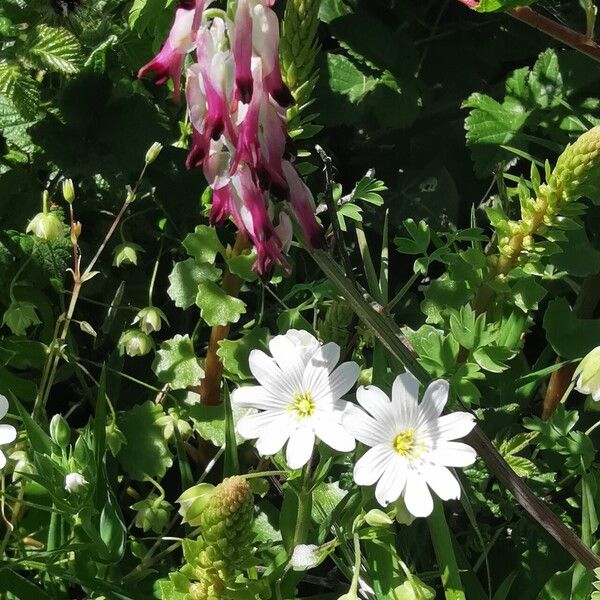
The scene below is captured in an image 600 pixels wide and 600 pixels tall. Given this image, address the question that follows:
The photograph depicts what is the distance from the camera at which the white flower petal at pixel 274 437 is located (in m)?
0.94

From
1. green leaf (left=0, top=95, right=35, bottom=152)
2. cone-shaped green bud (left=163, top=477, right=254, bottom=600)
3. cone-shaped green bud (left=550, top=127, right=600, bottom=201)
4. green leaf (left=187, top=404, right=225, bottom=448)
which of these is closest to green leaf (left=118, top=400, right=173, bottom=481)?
green leaf (left=187, top=404, right=225, bottom=448)

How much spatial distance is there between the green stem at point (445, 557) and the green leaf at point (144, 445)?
0.43m

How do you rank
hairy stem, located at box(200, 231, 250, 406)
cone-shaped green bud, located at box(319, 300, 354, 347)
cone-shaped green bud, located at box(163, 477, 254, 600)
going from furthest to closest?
1. hairy stem, located at box(200, 231, 250, 406)
2. cone-shaped green bud, located at box(319, 300, 354, 347)
3. cone-shaped green bud, located at box(163, 477, 254, 600)

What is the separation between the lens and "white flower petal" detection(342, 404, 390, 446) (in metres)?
0.92

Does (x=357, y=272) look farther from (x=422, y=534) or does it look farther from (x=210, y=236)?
(x=422, y=534)

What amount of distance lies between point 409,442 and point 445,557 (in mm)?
170

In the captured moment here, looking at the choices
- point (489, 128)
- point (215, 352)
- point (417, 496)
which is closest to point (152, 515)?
point (215, 352)

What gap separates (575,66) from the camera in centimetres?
158

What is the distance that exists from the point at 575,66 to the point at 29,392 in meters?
1.08

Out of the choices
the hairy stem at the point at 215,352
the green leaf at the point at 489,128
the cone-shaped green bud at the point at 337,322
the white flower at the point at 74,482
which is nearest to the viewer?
the white flower at the point at 74,482

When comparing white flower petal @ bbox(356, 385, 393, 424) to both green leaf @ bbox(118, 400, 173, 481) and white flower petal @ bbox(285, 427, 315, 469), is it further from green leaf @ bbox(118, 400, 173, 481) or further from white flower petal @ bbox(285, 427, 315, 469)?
green leaf @ bbox(118, 400, 173, 481)

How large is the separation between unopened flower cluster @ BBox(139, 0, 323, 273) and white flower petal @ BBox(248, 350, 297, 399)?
4.4 inches

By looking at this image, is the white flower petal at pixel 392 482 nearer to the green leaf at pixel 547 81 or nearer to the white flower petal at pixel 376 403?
the white flower petal at pixel 376 403

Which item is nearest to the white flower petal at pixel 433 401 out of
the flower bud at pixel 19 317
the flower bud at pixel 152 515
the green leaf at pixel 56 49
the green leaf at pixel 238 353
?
the green leaf at pixel 238 353
